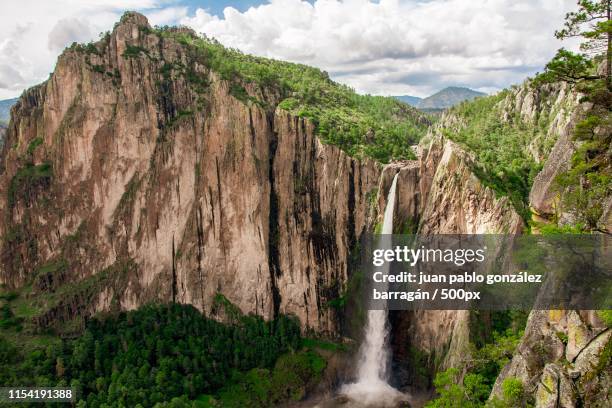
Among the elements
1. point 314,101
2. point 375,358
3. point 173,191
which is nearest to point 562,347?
point 375,358

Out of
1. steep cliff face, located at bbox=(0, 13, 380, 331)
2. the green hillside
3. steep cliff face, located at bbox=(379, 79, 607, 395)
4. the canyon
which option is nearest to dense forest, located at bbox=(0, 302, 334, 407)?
the canyon

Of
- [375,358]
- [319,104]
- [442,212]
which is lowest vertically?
[375,358]

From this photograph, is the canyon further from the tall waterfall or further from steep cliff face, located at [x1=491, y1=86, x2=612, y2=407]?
steep cliff face, located at [x1=491, y1=86, x2=612, y2=407]

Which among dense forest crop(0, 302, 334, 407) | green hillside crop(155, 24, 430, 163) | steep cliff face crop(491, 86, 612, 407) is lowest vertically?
dense forest crop(0, 302, 334, 407)

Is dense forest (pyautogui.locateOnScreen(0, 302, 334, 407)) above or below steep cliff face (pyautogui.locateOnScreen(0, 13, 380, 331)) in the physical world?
below

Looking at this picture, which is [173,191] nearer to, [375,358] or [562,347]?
[375,358]
